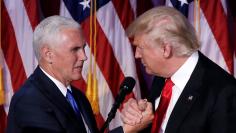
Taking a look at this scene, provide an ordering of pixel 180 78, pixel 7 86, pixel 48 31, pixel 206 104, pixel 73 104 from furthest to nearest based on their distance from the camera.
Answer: pixel 7 86 < pixel 73 104 < pixel 48 31 < pixel 180 78 < pixel 206 104

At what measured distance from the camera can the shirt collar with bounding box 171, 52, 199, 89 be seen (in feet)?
5.28

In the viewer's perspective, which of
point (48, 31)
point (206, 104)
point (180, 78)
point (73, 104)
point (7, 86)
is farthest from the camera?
point (7, 86)

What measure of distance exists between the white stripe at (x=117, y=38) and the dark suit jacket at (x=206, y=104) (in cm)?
151

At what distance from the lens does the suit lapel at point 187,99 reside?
156cm

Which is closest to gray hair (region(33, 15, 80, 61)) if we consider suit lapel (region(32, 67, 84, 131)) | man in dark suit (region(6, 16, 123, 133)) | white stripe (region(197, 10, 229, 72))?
man in dark suit (region(6, 16, 123, 133))

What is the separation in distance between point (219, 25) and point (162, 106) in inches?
62.3

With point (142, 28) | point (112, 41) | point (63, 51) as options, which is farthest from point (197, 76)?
point (112, 41)

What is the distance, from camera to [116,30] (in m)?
3.13

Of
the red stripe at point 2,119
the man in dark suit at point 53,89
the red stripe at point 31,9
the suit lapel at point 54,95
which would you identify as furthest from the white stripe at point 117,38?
the suit lapel at point 54,95

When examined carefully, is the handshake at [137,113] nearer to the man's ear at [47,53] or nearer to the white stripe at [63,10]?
the man's ear at [47,53]

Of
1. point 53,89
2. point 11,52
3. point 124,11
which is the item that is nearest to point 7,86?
point 11,52

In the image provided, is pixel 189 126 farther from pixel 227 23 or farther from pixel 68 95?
pixel 227 23

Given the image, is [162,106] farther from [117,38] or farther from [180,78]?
[117,38]

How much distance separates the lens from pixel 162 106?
5.52 feet
